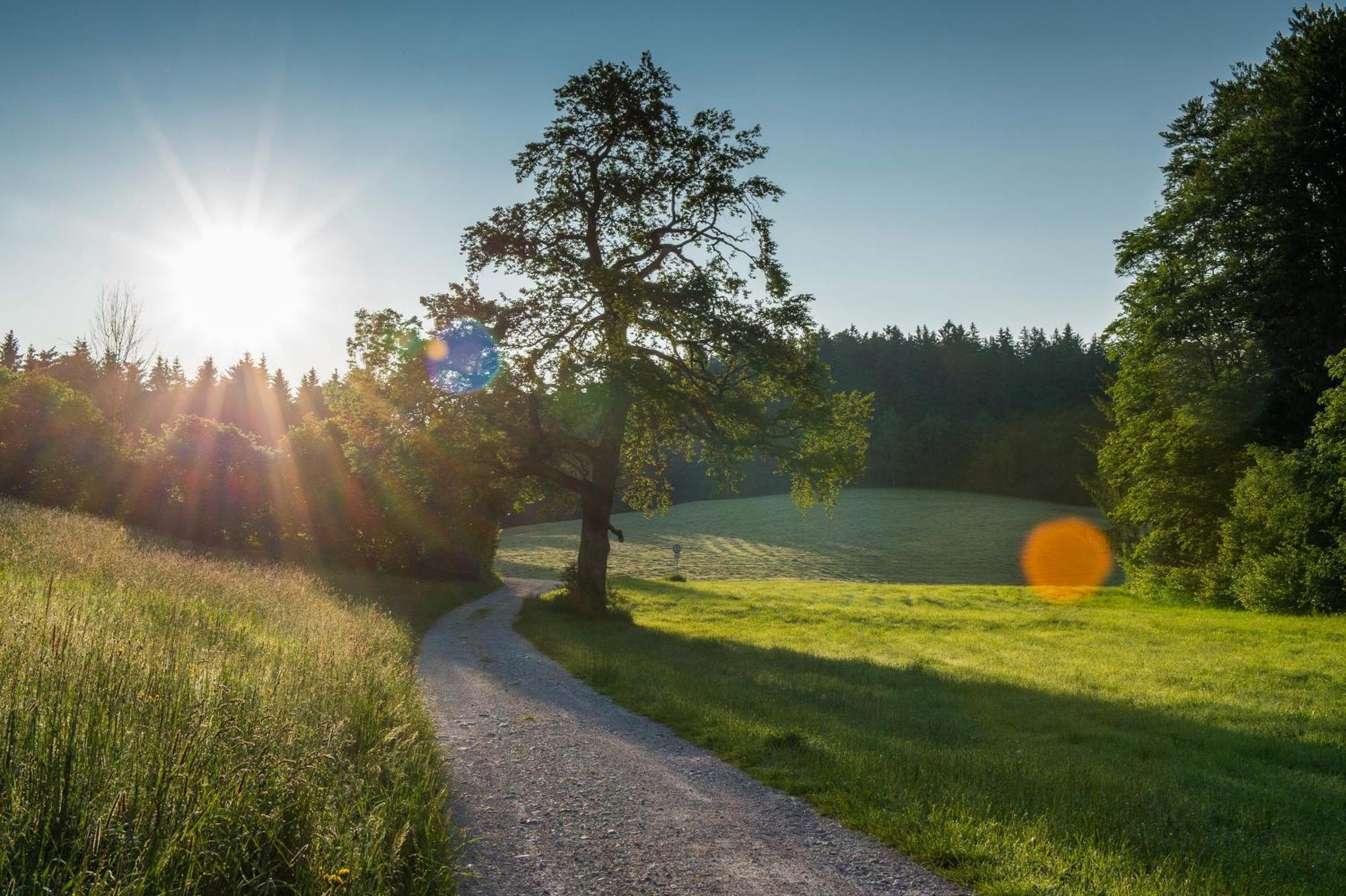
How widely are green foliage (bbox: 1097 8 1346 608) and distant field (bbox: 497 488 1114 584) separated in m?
20.6

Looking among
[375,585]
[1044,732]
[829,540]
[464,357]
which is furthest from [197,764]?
[829,540]

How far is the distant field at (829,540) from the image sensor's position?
176ft

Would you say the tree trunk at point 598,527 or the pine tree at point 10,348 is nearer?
the tree trunk at point 598,527

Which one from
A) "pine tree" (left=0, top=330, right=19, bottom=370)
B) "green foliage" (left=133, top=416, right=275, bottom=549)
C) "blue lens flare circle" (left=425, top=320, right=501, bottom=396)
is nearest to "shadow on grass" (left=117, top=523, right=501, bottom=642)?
"green foliage" (left=133, top=416, right=275, bottom=549)

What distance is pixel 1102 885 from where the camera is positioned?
5199mm

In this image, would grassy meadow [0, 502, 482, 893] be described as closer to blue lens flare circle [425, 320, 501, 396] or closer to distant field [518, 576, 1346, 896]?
distant field [518, 576, 1346, 896]

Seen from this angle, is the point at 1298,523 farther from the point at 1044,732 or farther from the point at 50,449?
the point at 50,449

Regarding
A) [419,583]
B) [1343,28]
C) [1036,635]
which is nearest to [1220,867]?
[1036,635]

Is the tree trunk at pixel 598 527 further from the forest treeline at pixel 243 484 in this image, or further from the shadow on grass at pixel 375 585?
the shadow on grass at pixel 375 585

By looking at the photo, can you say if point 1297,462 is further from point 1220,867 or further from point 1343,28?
point 1220,867

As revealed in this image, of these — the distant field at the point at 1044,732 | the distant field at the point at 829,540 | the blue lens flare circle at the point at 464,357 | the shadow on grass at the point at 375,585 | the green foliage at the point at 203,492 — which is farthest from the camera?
the distant field at the point at 829,540

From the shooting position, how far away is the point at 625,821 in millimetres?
6438

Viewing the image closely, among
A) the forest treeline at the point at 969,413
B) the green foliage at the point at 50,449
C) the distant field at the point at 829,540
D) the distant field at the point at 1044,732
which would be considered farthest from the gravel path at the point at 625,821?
the forest treeline at the point at 969,413

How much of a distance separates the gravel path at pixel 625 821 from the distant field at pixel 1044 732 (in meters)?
0.51
